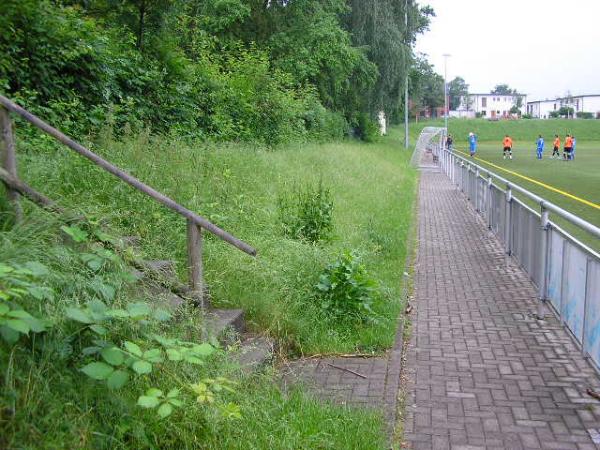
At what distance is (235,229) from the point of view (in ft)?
25.7

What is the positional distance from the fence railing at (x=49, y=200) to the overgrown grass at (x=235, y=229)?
1.69 ft

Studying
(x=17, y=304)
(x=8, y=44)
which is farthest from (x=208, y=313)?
(x=8, y=44)

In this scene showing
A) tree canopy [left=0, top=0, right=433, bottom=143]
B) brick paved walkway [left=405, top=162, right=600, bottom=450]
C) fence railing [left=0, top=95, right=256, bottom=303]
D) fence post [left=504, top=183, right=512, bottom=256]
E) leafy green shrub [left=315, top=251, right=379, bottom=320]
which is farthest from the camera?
tree canopy [left=0, top=0, right=433, bottom=143]

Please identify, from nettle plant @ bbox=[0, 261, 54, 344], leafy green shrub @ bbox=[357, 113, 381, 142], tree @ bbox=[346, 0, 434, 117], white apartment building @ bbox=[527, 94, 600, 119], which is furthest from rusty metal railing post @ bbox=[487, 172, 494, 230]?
white apartment building @ bbox=[527, 94, 600, 119]

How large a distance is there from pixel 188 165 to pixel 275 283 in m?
2.97

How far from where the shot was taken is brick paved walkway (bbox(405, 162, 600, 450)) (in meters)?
4.32

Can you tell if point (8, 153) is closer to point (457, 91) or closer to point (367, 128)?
point (367, 128)

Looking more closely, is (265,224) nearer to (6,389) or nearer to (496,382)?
(496,382)

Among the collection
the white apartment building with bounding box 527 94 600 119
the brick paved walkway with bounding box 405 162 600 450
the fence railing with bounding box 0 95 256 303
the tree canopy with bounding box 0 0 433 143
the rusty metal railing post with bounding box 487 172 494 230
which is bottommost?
the brick paved walkway with bounding box 405 162 600 450

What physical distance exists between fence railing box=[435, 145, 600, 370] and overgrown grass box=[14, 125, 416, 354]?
161cm

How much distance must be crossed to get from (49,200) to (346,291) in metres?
3.23

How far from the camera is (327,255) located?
746cm

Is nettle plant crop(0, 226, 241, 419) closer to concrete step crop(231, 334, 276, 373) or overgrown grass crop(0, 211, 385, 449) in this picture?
overgrown grass crop(0, 211, 385, 449)

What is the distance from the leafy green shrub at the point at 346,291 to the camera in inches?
256
